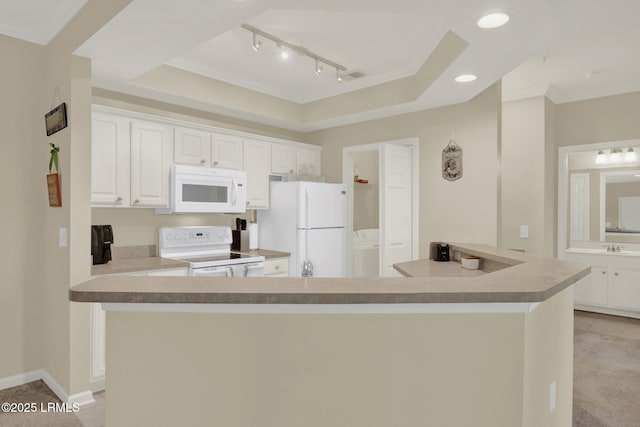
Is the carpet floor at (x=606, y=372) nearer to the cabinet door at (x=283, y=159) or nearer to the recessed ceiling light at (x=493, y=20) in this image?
the recessed ceiling light at (x=493, y=20)

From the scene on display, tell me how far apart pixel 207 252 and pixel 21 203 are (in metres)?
1.61

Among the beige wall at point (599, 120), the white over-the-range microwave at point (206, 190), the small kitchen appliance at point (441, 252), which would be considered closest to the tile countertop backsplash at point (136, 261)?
the white over-the-range microwave at point (206, 190)

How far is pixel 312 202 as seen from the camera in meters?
4.29

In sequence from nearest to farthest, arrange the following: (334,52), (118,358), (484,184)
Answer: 1. (118,358)
2. (334,52)
3. (484,184)

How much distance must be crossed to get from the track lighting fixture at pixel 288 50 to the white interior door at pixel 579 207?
13.0 feet

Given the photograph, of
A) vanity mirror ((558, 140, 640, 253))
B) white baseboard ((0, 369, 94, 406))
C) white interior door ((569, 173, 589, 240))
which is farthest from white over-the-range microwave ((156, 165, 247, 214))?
white interior door ((569, 173, 589, 240))

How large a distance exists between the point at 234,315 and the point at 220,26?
1.75 metres

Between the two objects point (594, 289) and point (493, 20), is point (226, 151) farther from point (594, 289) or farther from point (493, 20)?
point (594, 289)

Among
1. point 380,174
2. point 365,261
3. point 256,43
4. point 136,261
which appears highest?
point 256,43

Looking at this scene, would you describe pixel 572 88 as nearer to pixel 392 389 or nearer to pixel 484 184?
pixel 484 184

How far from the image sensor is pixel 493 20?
87.4 inches

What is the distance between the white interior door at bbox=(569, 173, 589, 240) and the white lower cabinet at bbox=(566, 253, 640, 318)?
0.76 m

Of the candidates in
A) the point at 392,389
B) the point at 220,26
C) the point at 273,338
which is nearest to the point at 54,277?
the point at 220,26

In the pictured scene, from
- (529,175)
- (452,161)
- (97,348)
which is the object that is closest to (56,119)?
(97,348)
